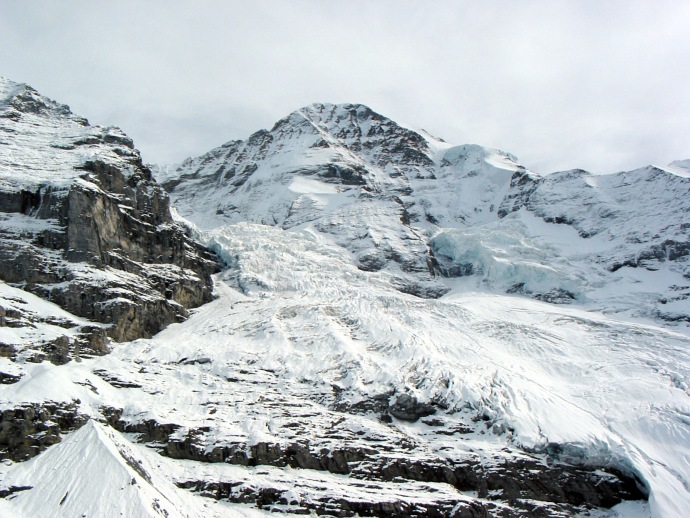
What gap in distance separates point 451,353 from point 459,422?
62.4 ft

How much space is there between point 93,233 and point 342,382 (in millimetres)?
47830

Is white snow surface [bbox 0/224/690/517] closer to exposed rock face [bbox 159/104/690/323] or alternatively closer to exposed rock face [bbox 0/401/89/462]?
exposed rock face [bbox 0/401/89/462]

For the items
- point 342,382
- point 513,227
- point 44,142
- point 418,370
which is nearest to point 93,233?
point 44,142

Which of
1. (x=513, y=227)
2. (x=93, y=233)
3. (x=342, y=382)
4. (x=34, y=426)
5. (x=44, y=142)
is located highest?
(x=44, y=142)

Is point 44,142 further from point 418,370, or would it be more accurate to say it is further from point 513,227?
point 513,227

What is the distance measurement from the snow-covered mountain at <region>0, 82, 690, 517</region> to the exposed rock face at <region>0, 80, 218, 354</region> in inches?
27.8

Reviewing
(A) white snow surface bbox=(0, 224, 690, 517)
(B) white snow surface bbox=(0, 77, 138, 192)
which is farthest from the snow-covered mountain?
(B) white snow surface bbox=(0, 77, 138, 192)

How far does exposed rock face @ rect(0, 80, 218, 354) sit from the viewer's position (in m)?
97.6

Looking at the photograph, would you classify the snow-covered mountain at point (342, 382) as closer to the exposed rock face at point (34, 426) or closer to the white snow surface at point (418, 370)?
the exposed rock face at point (34, 426)

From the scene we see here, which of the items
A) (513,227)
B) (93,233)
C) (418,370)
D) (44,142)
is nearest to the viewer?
(418,370)

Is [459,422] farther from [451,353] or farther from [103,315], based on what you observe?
[103,315]

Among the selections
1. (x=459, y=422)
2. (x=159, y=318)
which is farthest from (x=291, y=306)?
(x=459, y=422)

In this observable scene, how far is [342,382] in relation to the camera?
294 ft

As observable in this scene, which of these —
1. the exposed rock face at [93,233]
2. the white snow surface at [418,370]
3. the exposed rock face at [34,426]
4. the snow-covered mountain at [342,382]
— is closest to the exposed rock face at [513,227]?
the snow-covered mountain at [342,382]
